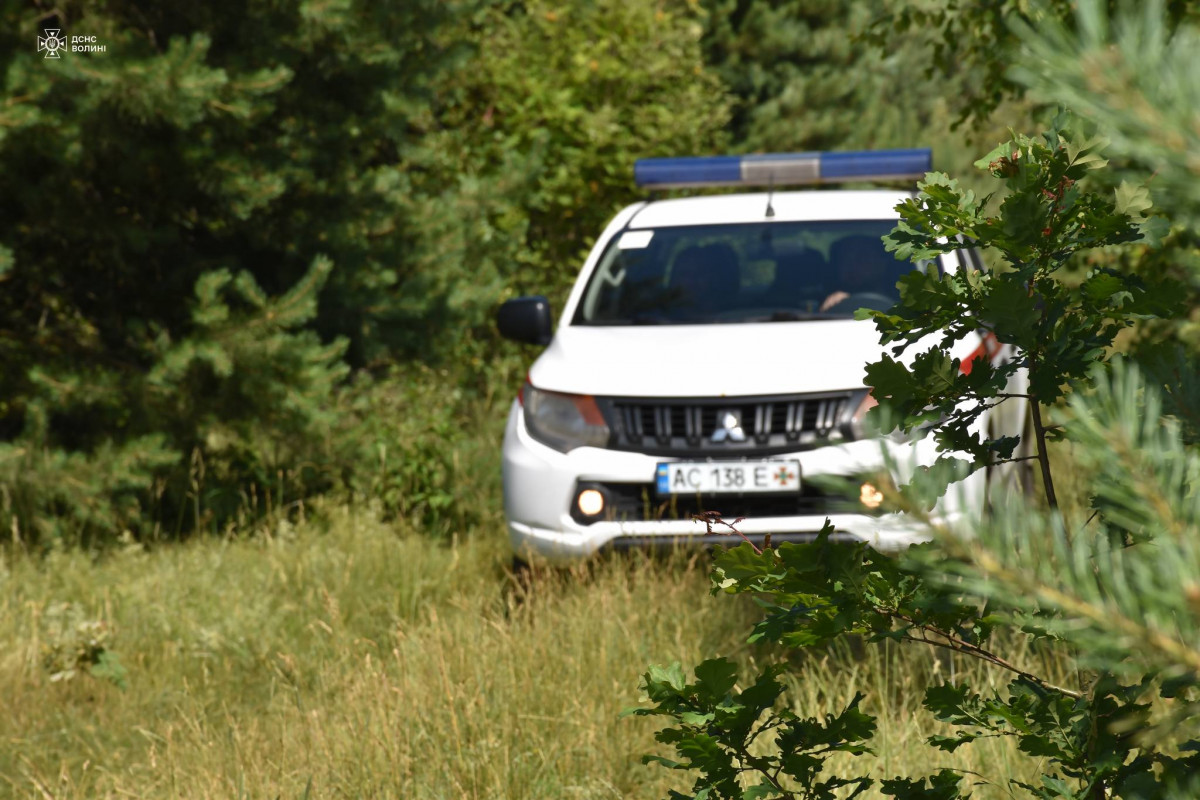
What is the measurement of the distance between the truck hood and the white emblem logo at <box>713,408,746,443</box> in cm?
7

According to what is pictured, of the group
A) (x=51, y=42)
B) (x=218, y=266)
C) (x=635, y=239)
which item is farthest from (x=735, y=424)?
(x=51, y=42)

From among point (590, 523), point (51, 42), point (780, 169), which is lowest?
point (590, 523)

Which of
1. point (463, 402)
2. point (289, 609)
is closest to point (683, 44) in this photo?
point (463, 402)

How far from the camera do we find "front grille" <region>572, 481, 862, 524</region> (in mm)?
4273

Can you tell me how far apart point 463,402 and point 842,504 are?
7.88m

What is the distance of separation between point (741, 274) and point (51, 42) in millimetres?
3133

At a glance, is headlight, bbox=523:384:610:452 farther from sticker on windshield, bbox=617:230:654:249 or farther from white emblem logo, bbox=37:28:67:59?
white emblem logo, bbox=37:28:67:59

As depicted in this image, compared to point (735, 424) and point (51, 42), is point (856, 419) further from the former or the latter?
point (51, 42)

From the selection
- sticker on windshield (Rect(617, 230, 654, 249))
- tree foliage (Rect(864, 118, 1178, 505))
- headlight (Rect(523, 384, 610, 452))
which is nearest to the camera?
tree foliage (Rect(864, 118, 1178, 505))

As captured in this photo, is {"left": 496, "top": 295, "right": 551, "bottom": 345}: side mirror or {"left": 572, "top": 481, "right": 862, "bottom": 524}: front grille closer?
{"left": 572, "top": 481, "right": 862, "bottom": 524}: front grille

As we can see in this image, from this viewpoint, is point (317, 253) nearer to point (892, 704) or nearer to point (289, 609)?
point (289, 609)

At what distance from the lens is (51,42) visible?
5531 millimetres

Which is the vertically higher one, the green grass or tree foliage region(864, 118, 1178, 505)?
tree foliage region(864, 118, 1178, 505)

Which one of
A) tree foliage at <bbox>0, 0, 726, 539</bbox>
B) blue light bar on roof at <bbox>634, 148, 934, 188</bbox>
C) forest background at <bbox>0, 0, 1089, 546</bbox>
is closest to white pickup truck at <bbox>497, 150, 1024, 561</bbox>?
blue light bar on roof at <bbox>634, 148, 934, 188</bbox>
